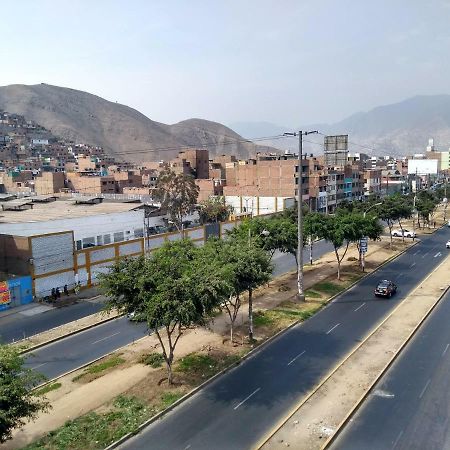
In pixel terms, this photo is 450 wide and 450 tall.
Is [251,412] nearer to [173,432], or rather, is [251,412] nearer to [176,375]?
[173,432]

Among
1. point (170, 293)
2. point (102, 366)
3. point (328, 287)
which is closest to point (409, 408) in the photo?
point (170, 293)

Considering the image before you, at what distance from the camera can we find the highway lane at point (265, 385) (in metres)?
19.5

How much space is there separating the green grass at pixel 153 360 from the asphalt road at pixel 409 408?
11962 mm

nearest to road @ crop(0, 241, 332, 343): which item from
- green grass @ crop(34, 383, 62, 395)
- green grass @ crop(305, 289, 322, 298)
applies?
green grass @ crop(34, 383, 62, 395)

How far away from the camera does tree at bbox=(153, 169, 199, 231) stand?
7144 cm

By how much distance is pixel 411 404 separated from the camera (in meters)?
22.0

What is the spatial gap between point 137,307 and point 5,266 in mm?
26817

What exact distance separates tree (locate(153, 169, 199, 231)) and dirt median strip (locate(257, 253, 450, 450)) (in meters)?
41.5

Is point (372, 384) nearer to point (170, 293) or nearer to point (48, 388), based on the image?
point (170, 293)

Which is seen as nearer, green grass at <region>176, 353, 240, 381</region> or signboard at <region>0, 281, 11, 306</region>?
green grass at <region>176, 353, 240, 381</region>

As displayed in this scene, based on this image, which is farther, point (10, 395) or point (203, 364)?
point (203, 364)

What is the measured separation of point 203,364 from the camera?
89.4ft

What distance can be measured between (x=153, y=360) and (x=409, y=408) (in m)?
14.6

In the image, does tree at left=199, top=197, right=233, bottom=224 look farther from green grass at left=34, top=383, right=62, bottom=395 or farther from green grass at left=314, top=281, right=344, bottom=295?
green grass at left=34, top=383, right=62, bottom=395
